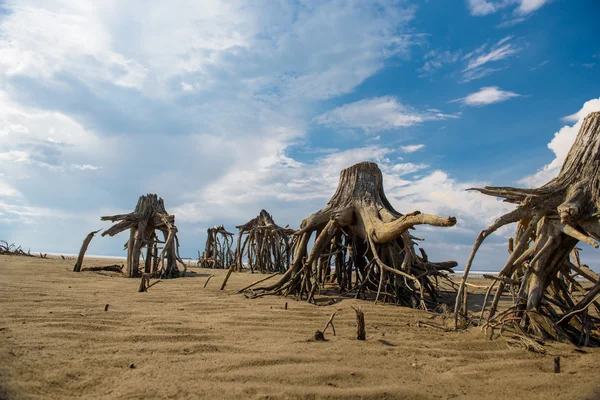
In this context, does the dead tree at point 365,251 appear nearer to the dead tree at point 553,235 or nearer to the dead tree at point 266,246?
the dead tree at point 553,235

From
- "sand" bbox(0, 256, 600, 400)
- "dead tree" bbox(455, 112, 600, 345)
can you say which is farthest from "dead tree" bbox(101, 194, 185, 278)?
"dead tree" bbox(455, 112, 600, 345)

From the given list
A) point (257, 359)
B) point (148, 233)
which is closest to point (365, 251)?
point (257, 359)

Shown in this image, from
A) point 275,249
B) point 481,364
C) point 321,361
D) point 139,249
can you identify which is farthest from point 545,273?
point 275,249

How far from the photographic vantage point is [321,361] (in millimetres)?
3312

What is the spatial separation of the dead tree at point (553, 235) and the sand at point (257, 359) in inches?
14.5

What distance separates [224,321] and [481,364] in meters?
2.91

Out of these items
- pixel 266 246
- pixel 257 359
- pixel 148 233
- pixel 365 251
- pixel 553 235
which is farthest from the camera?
pixel 266 246

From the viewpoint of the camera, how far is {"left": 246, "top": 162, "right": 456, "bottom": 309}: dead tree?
660 cm

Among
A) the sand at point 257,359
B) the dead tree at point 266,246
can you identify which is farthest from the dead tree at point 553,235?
the dead tree at point 266,246

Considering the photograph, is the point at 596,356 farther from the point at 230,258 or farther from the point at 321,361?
the point at 230,258

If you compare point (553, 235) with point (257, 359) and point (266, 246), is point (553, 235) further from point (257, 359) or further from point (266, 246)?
point (266, 246)

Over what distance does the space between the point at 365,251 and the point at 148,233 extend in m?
8.66

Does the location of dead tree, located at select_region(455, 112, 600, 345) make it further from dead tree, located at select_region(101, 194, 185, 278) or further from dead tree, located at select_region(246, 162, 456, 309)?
dead tree, located at select_region(101, 194, 185, 278)

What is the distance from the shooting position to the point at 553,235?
4.35 meters
